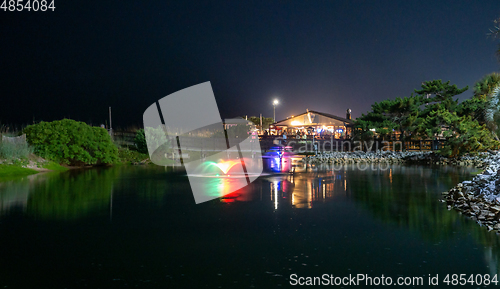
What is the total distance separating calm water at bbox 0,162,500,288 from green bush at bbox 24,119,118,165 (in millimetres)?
12178

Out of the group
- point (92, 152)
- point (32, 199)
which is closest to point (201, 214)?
point (32, 199)

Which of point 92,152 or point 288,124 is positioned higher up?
point 288,124

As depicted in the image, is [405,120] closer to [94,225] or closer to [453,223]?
[453,223]

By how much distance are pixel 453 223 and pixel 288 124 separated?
47.9 meters

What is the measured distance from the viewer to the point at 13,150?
21219 mm

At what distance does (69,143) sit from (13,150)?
496 cm

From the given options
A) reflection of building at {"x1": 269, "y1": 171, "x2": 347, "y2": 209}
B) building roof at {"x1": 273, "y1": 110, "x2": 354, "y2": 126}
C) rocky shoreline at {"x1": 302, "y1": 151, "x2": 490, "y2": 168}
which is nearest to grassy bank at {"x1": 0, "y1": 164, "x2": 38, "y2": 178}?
reflection of building at {"x1": 269, "y1": 171, "x2": 347, "y2": 209}

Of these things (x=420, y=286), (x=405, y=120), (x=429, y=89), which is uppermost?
(x=429, y=89)

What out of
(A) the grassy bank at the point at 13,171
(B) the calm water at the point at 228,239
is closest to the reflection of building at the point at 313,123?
(A) the grassy bank at the point at 13,171

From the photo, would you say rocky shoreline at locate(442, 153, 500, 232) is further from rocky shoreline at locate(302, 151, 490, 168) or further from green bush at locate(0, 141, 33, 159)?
green bush at locate(0, 141, 33, 159)

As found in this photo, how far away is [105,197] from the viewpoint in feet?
42.5

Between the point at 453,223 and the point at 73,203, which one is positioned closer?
the point at 453,223

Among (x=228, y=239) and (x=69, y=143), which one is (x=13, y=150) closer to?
(x=69, y=143)

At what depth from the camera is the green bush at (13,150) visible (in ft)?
67.4
